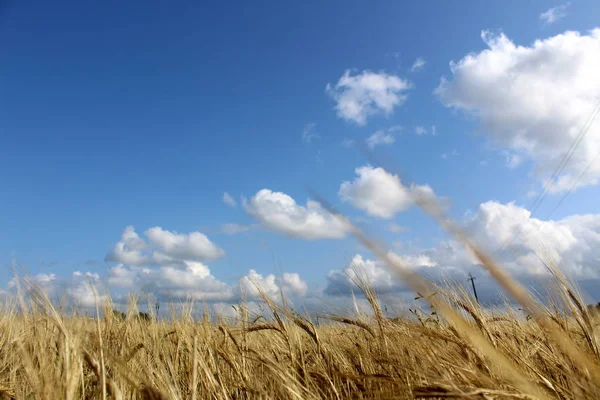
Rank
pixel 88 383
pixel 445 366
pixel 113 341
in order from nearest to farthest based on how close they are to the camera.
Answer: pixel 445 366 → pixel 88 383 → pixel 113 341

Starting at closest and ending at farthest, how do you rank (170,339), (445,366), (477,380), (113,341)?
(477,380) < (445,366) < (113,341) < (170,339)

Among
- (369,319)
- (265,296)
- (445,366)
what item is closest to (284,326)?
(265,296)

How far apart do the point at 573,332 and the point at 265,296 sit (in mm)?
2077

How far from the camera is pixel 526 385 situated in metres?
0.87

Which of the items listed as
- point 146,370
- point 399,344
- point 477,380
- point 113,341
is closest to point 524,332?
point 399,344

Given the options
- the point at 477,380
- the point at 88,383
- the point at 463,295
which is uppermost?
the point at 463,295

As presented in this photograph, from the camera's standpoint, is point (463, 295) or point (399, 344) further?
point (399, 344)

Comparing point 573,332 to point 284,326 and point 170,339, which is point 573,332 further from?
point 170,339

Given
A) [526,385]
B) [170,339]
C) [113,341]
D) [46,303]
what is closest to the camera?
[526,385]

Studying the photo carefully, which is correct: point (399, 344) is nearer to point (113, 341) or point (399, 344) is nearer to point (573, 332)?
point (573, 332)

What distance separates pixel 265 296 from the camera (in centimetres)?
259

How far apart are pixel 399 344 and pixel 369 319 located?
1.05 feet

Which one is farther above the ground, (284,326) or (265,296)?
(265,296)

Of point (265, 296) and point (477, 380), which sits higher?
point (265, 296)
